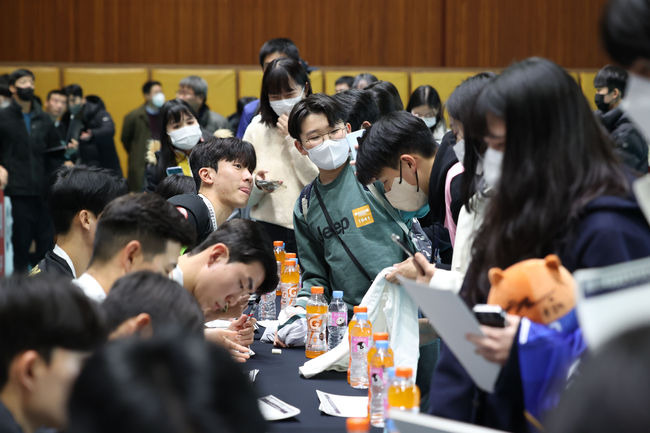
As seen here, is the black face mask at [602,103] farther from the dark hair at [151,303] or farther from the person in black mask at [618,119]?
the dark hair at [151,303]

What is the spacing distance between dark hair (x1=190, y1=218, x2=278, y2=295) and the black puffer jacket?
4.75m

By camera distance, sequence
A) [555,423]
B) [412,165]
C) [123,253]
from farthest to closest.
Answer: [412,165], [123,253], [555,423]

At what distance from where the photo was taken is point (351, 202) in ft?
10.6

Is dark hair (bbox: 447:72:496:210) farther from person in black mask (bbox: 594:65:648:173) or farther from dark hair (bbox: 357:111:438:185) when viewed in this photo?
person in black mask (bbox: 594:65:648:173)

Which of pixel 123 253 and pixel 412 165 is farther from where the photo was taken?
pixel 412 165

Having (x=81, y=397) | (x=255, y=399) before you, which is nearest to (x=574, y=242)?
(x=255, y=399)

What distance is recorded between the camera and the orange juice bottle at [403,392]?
193cm

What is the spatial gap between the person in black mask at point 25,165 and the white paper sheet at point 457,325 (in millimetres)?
5775

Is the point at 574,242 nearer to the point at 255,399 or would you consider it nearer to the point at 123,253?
the point at 255,399

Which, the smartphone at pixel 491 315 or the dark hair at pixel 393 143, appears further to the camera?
the dark hair at pixel 393 143

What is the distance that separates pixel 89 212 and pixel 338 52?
7633 mm

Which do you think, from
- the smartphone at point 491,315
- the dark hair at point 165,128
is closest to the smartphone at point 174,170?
the dark hair at point 165,128

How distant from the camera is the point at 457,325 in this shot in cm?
146

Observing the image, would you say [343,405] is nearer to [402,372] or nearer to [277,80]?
[402,372]
